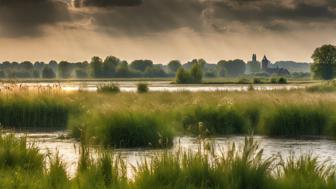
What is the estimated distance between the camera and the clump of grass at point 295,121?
23875 millimetres

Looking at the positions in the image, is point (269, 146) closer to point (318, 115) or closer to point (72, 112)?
point (318, 115)

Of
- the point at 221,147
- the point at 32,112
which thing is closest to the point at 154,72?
the point at 32,112

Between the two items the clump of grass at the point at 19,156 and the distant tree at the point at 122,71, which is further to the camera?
the distant tree at the point at 122,71

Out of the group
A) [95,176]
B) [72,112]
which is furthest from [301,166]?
[72,112]

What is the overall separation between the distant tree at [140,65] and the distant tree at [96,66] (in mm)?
28297

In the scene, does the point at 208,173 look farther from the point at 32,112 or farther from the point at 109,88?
the point at 109,88

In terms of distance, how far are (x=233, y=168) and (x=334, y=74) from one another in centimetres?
10142

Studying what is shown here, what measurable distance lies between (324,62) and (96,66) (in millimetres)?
72891

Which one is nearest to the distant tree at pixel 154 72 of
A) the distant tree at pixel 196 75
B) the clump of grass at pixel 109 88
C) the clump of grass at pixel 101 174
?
the distant tree at pixel 196 75

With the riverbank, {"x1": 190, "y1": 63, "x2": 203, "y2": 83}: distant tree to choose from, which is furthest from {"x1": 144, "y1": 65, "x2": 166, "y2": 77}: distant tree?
the riverbank

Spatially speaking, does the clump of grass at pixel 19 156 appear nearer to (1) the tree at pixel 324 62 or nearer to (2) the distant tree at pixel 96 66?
(1) the tree at pixel 324 62

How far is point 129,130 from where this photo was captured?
2028 centimetres

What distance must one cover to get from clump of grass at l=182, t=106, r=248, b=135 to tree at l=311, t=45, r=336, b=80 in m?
84.0

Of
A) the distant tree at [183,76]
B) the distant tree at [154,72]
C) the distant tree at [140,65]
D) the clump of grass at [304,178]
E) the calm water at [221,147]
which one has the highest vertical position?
the distant tree at [140,65]
